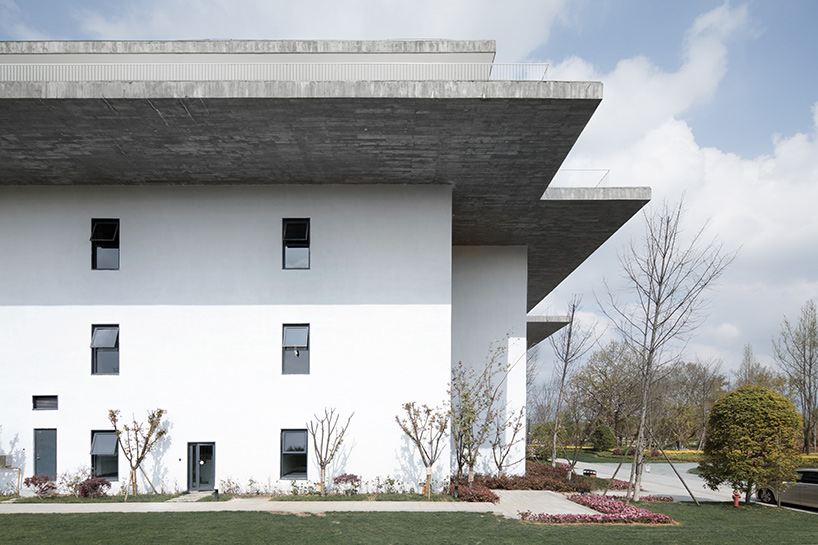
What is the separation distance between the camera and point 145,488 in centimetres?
1384

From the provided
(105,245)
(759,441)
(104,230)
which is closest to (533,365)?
(759,441)

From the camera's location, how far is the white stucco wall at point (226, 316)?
46.0ft

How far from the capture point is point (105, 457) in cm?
1397

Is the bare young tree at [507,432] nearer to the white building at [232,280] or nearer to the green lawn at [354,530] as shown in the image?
the white building at [232,280]

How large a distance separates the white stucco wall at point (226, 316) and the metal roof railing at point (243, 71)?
2.76 metres

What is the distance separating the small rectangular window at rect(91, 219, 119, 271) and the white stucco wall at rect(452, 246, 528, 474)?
10202 millimetres

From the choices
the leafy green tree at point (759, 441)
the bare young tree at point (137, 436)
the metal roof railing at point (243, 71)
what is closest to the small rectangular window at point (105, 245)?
the metal roof railing at point (243, 71)

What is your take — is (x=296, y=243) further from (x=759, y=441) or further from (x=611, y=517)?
(x=759, y=441)

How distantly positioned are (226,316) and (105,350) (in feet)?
10.2

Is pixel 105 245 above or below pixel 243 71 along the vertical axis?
below

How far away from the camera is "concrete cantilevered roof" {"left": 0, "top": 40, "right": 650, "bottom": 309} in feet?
34.9

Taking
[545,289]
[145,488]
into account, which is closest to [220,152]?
[145,488]

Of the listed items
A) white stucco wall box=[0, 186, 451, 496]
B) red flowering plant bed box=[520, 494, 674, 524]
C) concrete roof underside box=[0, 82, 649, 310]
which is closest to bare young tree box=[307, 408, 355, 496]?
white stucco wall box=[0, 186, 451, 496]

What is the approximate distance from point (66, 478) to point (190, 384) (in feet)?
11.7
